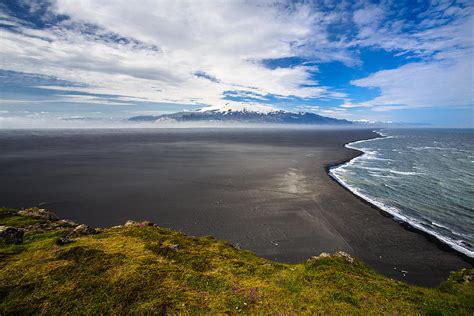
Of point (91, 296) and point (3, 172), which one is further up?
point (91, 296)

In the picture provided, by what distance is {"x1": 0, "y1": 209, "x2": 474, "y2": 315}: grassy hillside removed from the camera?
32.6ft

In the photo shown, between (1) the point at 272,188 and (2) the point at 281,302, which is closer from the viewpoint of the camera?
(2) the point at 281,302

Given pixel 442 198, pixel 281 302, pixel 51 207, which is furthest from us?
pixel 442 198

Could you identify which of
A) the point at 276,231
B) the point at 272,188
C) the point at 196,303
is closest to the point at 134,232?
the point at 196,303

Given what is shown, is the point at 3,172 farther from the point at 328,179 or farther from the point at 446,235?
the point at 446,235

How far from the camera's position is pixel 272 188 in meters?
49.3

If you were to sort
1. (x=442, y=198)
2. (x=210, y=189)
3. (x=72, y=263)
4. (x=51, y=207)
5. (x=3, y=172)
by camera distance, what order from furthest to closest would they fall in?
1. (x=3, y=172)
2. (x=210, y=189)
3. (x=442, y=198)
4. (x=51, y=207)
5. (x=72, y=263)

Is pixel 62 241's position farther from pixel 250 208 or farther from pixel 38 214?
pixel 250 208

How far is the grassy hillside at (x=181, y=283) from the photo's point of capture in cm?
993

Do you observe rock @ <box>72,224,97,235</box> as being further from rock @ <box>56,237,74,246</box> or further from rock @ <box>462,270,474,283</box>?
rock @ <box>462,270,474,283</box>

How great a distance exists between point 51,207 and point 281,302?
42420 mm

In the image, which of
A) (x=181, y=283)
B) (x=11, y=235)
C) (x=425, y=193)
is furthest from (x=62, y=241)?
(x=425, y=193)

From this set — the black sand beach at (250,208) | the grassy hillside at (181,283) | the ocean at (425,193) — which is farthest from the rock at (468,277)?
the ocean at (425,193)

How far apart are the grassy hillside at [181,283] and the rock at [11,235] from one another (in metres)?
0.26
